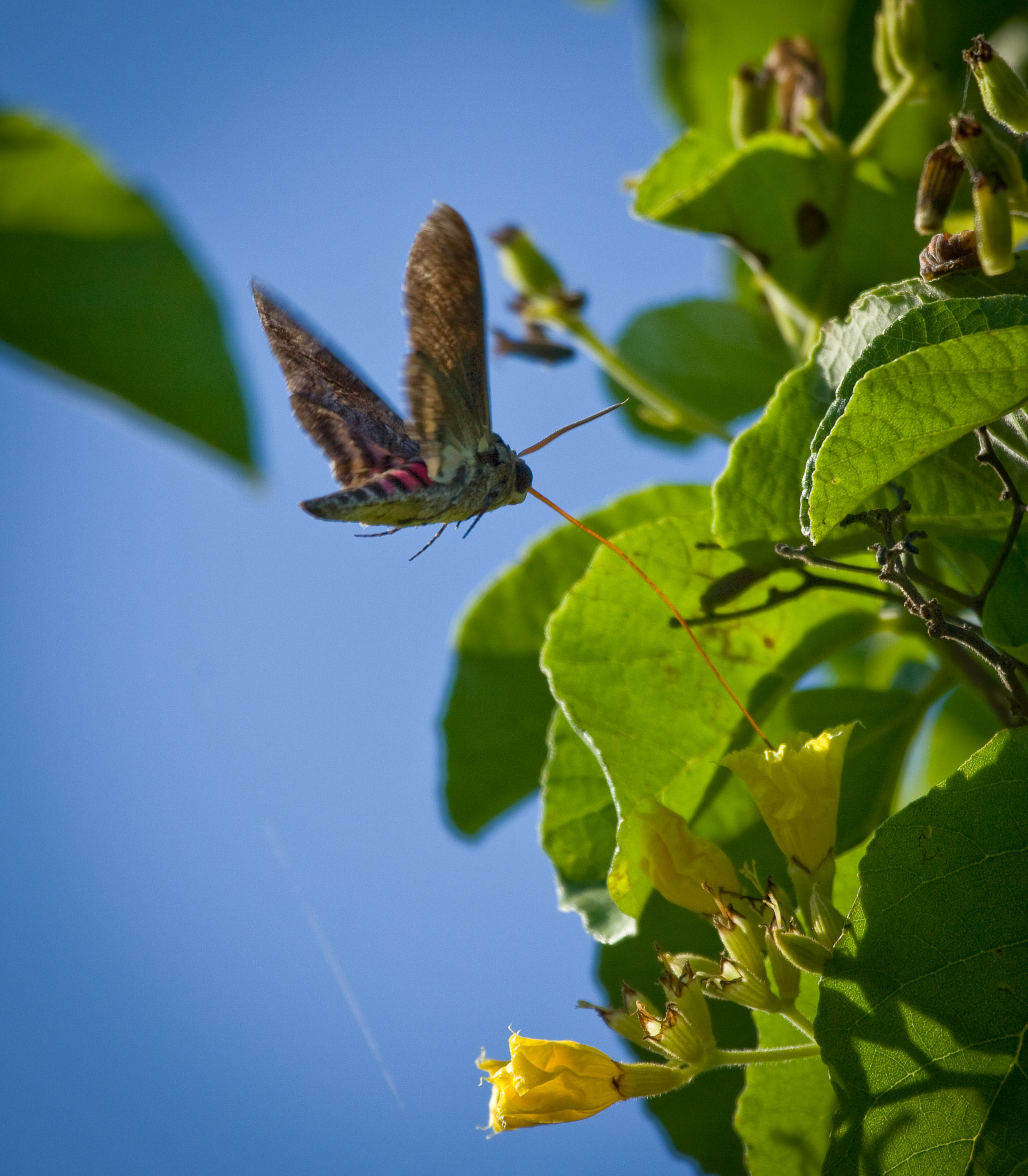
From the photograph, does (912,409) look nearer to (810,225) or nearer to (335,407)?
(335,407)

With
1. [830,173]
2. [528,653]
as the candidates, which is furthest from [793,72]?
[528,653]

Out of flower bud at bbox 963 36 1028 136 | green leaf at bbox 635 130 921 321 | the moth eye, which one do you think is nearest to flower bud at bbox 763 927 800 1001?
the moth eye

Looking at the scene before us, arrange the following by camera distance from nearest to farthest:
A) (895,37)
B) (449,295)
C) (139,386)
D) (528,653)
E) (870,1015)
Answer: (449,295) < (870,1015) < (139,386) < (895,37) < (528,653)

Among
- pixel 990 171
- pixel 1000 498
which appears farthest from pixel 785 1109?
pixel 990 171

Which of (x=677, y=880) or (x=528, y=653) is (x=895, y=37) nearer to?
(x=528, y=653)

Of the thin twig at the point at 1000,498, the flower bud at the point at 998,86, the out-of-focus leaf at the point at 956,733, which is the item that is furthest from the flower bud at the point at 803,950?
the out-of-focus leaf at the point at 956,733

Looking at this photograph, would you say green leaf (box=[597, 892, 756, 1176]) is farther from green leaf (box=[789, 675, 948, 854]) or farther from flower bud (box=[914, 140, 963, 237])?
flower bud (box=[914, 140, 963, 237])
